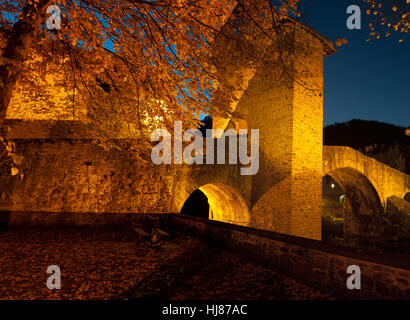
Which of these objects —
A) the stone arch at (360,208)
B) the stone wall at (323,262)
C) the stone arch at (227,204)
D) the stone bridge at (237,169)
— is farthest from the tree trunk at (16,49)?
the stone arch at (360,208)

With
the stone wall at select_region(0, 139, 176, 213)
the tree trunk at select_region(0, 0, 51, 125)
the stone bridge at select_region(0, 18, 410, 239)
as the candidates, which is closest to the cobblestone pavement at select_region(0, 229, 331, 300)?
the stone wall at select_region(0, 139, 176, 213)

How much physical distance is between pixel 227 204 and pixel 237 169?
243 cm

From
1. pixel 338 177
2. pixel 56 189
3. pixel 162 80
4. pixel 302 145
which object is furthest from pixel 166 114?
A: pixel 338 177

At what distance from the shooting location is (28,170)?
24.5ft

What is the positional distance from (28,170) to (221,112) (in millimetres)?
5593

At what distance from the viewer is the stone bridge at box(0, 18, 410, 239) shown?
7.50m

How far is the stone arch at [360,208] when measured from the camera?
17016 mm

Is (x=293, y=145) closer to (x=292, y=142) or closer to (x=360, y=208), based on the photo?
(x=292, y=142)

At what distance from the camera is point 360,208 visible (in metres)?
18.7

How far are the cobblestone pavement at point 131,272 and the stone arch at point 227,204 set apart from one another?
4734mm

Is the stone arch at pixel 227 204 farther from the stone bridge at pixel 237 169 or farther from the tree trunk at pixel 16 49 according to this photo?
the tree trunk at pixel 16 49

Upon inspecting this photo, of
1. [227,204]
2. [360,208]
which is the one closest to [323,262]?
[227,204]
